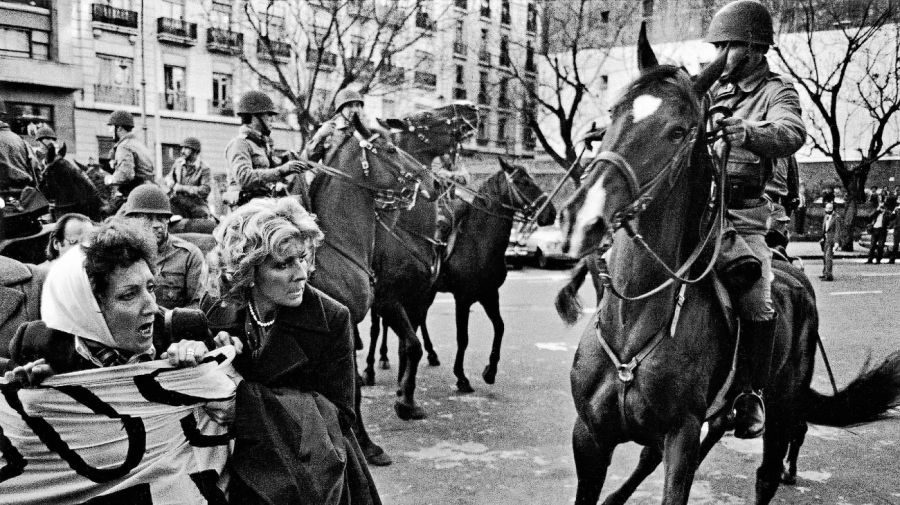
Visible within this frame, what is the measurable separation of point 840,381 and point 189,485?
773cm

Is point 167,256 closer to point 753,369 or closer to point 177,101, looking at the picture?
point 753,369

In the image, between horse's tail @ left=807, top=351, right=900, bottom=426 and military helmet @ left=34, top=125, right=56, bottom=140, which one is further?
military helmet @ left=34, top=125, right=56, bottom=140

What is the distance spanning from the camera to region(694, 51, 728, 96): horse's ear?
137 inches

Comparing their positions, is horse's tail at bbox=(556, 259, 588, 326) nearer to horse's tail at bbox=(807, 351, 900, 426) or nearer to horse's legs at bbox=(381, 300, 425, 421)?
horse's tail at bbox=(807, 351, 900, 426)

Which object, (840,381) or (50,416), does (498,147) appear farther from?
(50,416)

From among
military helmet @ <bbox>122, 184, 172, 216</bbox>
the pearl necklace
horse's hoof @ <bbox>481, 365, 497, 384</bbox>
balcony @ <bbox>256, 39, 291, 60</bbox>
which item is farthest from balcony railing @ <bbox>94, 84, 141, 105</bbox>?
the pearl necklace

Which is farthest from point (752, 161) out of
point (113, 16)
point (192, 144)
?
point (113, 16)

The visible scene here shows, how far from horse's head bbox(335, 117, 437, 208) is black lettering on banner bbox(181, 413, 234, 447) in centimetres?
376

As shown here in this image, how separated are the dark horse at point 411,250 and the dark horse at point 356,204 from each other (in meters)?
0.57

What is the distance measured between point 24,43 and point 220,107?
333 inches

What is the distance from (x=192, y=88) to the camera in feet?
115

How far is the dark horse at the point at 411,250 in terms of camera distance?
6.88 metres

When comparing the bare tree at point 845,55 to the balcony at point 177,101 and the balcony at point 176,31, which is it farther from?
the balcony at point 177,101

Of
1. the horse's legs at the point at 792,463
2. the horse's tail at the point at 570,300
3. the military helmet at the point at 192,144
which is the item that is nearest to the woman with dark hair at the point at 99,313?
the horse's tail at the point at 570,300
